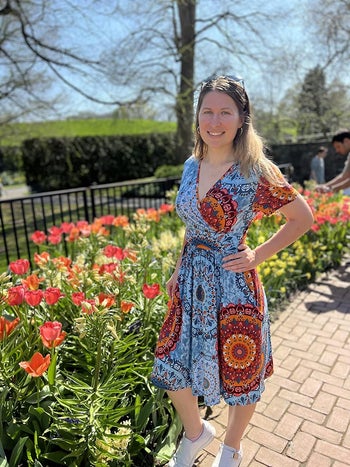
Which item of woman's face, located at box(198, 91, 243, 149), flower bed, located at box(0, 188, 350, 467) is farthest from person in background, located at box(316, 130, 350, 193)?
woman's face, located at box(198, 91, 243, 149)

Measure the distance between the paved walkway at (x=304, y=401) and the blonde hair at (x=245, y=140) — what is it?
55.8 inches

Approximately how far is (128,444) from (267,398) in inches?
40.5

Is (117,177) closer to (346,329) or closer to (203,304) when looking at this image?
(346,329)

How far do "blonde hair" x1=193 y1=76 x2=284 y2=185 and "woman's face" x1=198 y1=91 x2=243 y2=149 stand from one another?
24 mm

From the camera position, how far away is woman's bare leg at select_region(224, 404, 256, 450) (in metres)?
1.65

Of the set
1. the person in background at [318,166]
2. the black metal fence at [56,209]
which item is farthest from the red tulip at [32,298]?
the person in background at [318,166]

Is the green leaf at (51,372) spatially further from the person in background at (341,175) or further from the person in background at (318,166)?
the person in background at (318,166)

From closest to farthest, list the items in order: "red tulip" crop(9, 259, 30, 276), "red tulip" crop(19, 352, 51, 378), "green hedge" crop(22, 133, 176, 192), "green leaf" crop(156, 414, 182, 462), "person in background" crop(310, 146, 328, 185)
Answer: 1. "red tulip" crop(19, 352, 51, 378)
2. "green leaf" crop(156, 414, 182, 462)
3. "red tulip" crop(9, 259, 30, 276)
4. "person in background" crop(310, 146, 328, 185)
5. "green hedge" crop(22, 133, 176, 192)

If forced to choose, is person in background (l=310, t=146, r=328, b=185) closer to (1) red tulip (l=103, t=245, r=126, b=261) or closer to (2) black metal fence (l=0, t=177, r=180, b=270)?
(2) black metal fence (l=0, t=177, r=180, b=270)

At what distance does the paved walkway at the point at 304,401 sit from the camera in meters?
1.98

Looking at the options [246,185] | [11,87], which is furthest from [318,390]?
[11,87]

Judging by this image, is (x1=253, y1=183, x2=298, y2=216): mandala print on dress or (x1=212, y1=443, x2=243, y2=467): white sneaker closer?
(x1=253, y1=183, x2=298, y2=216): mandala print on dress

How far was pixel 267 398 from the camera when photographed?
2.44 m

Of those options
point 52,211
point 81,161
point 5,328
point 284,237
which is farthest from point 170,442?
A: point 81,161
